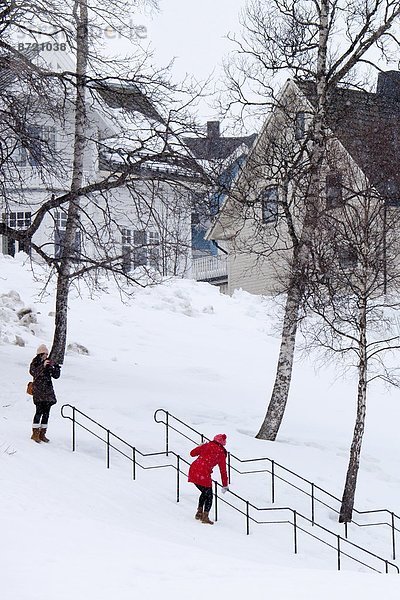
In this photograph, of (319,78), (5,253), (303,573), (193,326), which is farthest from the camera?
(5,253)

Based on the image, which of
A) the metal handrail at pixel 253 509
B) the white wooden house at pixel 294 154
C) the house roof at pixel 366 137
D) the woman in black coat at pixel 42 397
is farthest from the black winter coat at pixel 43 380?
the house roof at pixel 366 137

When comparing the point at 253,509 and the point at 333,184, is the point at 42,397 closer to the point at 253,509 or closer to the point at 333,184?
the point at 253,509

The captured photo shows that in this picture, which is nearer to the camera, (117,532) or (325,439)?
(117,532)

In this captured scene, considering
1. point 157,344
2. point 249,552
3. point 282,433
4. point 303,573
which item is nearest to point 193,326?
point 157,344

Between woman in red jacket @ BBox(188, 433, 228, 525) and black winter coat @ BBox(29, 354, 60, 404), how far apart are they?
3111 millimetres

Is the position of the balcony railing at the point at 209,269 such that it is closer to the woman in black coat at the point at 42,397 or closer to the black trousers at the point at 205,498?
the woman in black coat at the point at 42,397

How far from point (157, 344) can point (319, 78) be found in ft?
34.9

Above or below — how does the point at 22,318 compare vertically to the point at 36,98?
below

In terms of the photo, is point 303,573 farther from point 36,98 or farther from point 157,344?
point 157,344

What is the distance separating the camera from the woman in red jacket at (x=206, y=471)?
1439 cm

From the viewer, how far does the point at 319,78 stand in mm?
20641

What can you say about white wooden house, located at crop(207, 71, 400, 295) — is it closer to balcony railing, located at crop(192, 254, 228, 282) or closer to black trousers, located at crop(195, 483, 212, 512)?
black trousers, located at crop(195, 483, 212, 512)

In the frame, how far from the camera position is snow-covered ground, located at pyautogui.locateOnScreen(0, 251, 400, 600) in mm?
10203

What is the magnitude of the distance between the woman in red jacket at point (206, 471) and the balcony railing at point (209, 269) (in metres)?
37.2
